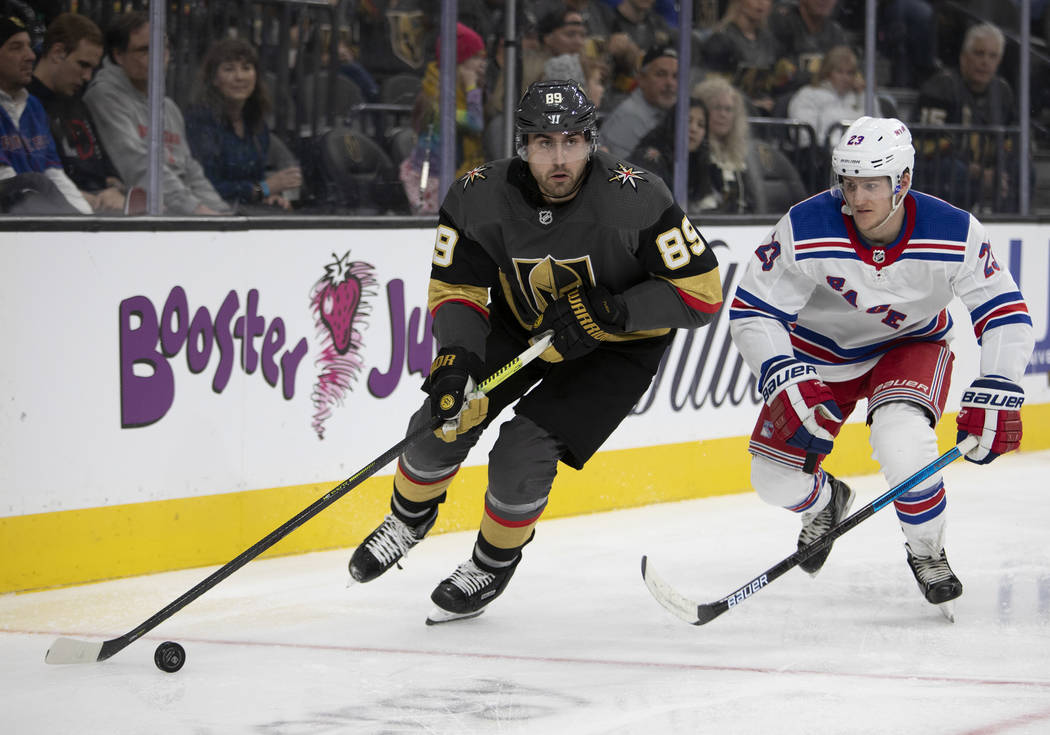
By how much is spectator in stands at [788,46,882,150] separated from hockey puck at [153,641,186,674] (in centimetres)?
364

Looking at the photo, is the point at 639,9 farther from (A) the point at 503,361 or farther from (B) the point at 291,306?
(A) the point at 503,361

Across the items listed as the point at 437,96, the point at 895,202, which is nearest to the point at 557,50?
the point at 437,96

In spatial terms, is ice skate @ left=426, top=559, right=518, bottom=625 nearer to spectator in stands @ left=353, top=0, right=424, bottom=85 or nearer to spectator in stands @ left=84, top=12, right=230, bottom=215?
spectator in stands @ left=84, top=12, right=230, bottom=215

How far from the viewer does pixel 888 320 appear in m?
3.68

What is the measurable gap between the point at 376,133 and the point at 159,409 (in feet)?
3.94

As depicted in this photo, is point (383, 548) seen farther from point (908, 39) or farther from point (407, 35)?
point (908, 39)

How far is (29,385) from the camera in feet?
12.6

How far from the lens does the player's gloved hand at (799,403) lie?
3504mm

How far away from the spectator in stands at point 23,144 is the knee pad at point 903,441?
2.13 metres

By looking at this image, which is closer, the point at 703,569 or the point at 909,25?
the point at 703,569

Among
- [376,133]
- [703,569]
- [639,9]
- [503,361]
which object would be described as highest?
[639,9]

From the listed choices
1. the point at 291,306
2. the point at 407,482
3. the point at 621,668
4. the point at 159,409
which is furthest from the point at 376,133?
the point at 621,668

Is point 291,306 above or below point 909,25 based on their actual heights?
below

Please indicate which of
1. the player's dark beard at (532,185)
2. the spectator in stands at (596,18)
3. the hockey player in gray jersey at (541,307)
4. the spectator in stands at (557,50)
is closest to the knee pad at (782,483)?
the hockey player in gray jersey at (541,307)
